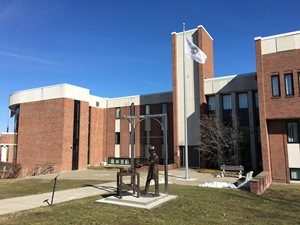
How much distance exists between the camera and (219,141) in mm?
29812

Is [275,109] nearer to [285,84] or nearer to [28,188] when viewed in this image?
[285,84]

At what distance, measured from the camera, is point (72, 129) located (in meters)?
36.6

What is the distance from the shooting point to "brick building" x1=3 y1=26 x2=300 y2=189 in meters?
22.4

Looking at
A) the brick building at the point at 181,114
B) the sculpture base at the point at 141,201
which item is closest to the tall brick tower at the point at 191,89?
the brick building at the point at 181,114

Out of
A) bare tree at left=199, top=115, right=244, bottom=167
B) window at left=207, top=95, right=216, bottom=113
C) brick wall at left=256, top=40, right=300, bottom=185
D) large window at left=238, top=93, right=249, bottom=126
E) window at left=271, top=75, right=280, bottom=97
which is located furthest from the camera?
window at left=207, top=95, right=216, bottom=113

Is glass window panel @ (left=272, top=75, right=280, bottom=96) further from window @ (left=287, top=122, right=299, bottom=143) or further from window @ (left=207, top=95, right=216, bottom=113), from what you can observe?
window @ (left=207, top=95, right=216, bottom=113)

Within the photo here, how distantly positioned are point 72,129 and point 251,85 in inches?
841

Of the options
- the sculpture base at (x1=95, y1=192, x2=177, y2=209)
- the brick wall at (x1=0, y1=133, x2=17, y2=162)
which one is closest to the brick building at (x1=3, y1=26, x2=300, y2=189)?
the brick wall at (x1=0, y1=133, x2=17, y2=162)

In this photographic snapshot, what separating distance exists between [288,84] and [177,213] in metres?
16.4

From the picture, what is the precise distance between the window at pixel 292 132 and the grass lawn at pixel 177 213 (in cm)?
1083

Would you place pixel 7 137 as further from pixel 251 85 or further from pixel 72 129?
pixel 251 85

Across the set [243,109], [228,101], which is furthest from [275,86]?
[228,101]

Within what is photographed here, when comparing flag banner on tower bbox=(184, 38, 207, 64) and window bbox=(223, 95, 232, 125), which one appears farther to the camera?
window bbox=(223, 95, 232, 125)

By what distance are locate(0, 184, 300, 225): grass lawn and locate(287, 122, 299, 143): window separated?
35.5 ft
